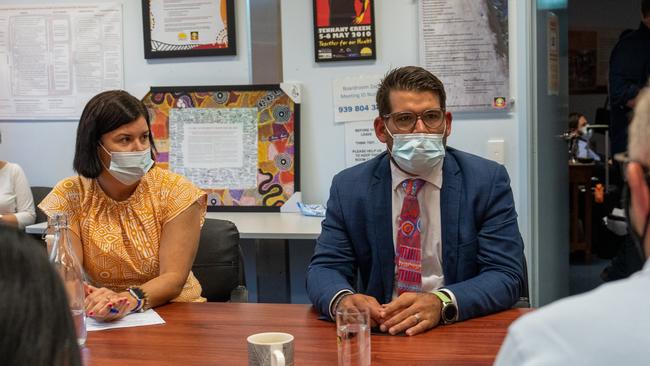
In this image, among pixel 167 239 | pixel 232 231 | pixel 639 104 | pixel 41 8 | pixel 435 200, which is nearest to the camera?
pixel 639 104

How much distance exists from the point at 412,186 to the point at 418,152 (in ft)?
0.34

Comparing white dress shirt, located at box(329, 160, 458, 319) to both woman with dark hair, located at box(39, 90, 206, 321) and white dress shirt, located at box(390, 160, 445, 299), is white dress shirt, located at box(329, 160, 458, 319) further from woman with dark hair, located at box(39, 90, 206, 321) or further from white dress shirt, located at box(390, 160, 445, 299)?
woman with dark hair, located at box(39, 90, 206, 321)

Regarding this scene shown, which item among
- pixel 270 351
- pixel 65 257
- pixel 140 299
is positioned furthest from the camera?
pixel 140 299

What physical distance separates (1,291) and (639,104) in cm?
77

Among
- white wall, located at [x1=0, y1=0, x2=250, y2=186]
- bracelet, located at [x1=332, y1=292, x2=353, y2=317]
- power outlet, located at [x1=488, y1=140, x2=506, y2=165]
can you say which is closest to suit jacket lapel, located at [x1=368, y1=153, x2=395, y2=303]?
bracelet, located at [x1=332, y1=292, x2=353, y2=317]

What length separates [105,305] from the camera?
70.9 inches

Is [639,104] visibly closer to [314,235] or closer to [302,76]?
[314,235]

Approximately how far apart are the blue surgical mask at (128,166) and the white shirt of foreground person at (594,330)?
1.64 metres

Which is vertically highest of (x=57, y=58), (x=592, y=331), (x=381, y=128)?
(x=57, y=58)

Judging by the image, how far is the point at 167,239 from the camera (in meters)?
2.16

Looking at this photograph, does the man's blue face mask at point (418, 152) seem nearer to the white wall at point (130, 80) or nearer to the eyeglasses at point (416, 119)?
the eyeglasses at point (416, 119)

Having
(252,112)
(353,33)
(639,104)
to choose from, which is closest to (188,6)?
(252,112)

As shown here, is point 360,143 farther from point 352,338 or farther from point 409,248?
point 352,338

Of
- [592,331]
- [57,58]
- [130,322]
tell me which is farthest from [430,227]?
[57,58]
